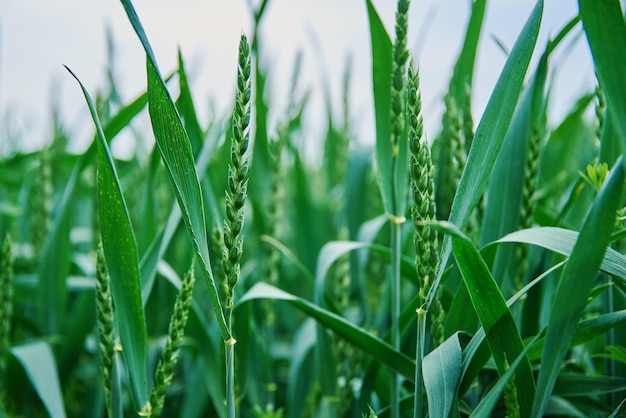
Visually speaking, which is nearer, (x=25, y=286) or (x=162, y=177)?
(x=25, y=286)

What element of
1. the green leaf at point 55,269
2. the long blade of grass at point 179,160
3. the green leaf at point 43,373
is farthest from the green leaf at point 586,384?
the green leaf at point 55,269

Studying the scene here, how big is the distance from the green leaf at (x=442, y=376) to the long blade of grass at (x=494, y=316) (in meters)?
0.04

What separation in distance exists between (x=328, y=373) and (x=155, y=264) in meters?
0.29

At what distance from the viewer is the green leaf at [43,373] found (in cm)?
76

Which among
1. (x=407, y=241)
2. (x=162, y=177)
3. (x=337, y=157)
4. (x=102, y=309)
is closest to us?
(x=102, y=309)

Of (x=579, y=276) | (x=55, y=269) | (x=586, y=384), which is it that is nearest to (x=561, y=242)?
(x=579, y=276)

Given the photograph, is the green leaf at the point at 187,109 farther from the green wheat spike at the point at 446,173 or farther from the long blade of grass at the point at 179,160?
the green wheat spike at the point at 446,173

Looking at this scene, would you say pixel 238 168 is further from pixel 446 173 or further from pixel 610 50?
pixel 446 173

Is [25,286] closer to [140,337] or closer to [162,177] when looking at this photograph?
[162,177]

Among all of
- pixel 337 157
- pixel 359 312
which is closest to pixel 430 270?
pixel 359 312

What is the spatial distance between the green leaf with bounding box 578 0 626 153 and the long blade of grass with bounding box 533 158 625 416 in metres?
0.07

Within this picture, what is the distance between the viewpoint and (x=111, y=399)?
0.63 m

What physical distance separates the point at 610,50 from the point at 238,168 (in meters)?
0.31

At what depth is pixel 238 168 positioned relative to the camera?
1.53 ft
